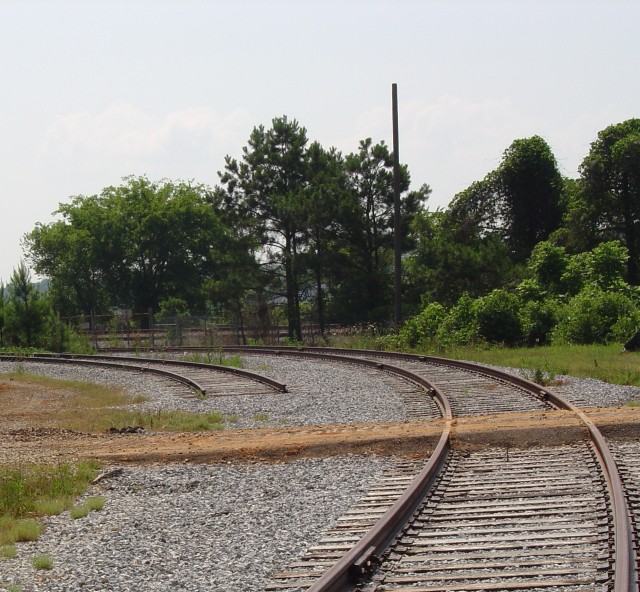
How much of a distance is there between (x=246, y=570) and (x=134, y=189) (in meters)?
82.9

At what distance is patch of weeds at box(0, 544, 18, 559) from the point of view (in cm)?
676

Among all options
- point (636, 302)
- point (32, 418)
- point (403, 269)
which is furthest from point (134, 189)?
point (32, 418)

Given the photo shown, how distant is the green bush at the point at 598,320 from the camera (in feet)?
85.4

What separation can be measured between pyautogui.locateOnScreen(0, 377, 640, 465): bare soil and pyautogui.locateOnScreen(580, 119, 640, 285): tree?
3237 centimetres

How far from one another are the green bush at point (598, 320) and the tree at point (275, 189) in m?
19.1

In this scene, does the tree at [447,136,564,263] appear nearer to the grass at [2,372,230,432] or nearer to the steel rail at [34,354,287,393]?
the steel rail at [34,354,287,393]

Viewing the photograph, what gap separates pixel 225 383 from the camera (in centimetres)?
2045

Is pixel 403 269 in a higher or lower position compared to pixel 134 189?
lower

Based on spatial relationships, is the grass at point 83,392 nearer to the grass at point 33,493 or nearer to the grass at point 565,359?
the grass at point 33,493

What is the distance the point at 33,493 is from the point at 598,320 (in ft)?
69.0

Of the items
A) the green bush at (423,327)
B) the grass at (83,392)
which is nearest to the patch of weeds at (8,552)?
the grass at (83,392)

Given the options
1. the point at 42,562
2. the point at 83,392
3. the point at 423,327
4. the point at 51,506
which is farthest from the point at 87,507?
the point at 423,327

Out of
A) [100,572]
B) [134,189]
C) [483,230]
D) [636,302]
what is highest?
[134,189]

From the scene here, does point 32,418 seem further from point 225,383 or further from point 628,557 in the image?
point 628,557
